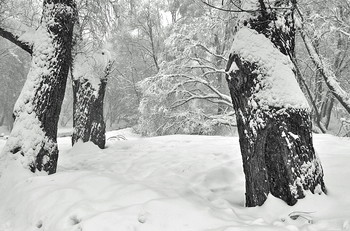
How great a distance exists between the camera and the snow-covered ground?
271 centimetres

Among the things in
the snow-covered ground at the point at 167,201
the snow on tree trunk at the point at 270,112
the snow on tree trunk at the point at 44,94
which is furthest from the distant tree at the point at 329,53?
the snow on tree trunk at the point at 44,94

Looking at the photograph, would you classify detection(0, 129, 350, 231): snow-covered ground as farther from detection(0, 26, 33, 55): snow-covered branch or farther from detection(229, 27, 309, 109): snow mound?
detection(0, 26, 33, 55): snow-covered branch

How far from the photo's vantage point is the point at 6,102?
29516 mm

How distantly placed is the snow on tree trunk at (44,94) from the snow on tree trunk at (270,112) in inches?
113

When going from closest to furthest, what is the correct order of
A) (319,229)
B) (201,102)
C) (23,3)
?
(319,229) < (23,3) < (201,102)

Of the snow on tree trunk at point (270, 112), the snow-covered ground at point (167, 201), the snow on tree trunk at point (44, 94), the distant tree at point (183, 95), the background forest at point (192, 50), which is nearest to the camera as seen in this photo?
the snow-covered ground at point (167, 201)

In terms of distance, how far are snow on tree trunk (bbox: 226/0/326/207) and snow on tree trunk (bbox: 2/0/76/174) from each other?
288 cm

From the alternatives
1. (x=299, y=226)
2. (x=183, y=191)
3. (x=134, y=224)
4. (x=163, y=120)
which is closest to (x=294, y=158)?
(x=299, y=226)

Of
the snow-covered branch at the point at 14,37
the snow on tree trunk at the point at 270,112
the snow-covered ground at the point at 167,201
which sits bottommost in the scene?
the snow-covered ground at the point at 167,201

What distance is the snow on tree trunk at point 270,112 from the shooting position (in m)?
3.09

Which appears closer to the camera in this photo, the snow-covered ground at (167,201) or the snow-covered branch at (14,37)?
the snow-covered ground at (167,201)

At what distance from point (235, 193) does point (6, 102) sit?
1237 inches

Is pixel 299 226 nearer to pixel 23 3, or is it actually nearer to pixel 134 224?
pixel 134 224

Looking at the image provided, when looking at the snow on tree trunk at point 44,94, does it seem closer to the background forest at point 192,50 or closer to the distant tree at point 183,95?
the background forest at point 192,50
